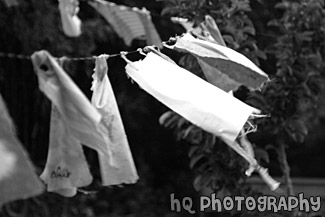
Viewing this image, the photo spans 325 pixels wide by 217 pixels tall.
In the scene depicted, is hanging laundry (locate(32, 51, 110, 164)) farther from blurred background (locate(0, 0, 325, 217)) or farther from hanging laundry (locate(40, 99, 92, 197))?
blurred background (locate(0, 0, 325, 217))

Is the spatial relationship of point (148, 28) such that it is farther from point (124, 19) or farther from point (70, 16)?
point (70, 16)

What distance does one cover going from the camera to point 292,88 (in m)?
3.12

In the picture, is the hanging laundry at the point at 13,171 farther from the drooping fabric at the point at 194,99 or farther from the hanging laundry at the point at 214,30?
the hanging laundry at the point at 214,30

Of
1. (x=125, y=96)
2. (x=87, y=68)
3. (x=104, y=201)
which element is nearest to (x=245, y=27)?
(x=87, y=68)

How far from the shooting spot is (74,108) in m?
1.98

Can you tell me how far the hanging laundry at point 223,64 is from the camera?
215 cm

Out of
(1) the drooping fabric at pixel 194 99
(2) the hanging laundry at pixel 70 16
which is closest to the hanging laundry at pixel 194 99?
(1) the drooping fabric at pixel 194 99

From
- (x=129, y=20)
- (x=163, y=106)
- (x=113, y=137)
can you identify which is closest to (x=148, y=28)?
(x=129, y=20)

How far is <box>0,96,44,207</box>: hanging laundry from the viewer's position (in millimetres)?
1215

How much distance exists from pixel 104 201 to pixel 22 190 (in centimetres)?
380

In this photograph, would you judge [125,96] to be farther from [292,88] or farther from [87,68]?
[292,88]

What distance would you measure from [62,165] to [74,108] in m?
0.35

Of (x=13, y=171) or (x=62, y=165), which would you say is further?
(x=62, y=165)

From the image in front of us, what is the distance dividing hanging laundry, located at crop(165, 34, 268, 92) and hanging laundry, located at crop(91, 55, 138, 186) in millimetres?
277
